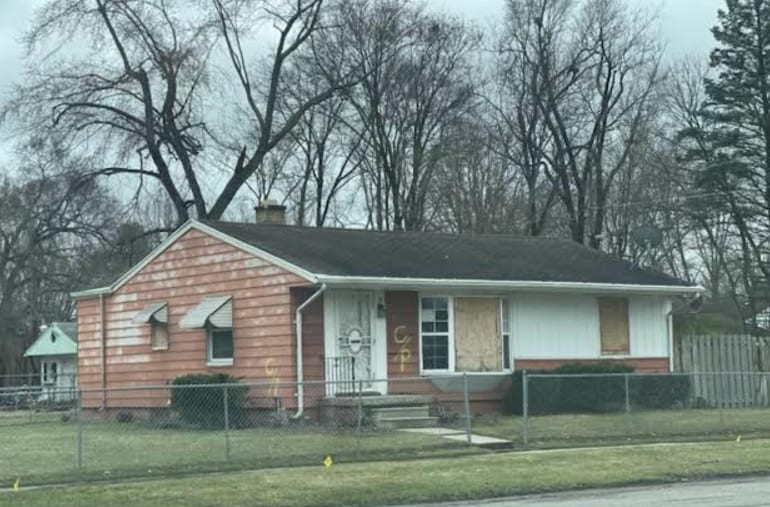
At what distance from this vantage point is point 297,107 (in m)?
44.8

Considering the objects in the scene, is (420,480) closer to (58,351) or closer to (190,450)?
(190,450)

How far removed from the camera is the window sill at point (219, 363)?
82.4 ft

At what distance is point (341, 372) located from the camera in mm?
23719

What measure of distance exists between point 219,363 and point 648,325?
419 inches

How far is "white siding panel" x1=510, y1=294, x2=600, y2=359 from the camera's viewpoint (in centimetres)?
2620

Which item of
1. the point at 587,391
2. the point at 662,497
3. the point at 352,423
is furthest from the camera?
the point at 587,391

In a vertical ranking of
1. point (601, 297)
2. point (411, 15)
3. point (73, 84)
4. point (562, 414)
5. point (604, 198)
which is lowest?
point (562, 414)

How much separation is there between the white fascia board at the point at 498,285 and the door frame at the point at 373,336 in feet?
1.48

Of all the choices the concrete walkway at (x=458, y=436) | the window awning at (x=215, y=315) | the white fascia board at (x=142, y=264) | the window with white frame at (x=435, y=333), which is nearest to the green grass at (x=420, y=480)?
the concrete walkway at (x=458, y=436)

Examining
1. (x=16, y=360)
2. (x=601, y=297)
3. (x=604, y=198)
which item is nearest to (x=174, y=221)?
(x=16, y=360)

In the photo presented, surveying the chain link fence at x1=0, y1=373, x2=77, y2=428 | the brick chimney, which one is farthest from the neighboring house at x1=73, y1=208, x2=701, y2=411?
the chain link fence at x1=0, y1=373, x2=77, y2=428

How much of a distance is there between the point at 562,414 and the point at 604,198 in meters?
23.9

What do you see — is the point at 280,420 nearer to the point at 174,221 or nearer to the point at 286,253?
the point at 286,253

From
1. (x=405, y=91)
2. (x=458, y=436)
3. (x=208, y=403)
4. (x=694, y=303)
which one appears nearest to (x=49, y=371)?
(x=405, y=91)
